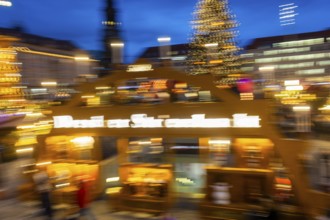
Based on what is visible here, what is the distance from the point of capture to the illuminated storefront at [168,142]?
8.80m

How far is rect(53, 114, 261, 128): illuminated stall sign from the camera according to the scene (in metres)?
8.80

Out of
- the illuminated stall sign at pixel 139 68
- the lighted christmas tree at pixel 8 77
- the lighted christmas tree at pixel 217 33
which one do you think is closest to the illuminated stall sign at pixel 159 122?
the illuminated stall sign at pixel 139 68

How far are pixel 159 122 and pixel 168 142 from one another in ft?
2.43

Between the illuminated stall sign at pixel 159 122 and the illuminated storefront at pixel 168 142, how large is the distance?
2cm

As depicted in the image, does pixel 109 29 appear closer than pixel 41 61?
Yes

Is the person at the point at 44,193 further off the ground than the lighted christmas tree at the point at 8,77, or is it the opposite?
the lighted christmas tree at the point at 8,77

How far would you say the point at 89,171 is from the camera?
11.2 meters

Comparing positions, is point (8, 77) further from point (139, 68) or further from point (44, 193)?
point (139, 68)

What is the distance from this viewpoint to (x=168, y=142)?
10.1 m

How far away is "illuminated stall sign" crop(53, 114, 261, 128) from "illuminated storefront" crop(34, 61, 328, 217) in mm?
25

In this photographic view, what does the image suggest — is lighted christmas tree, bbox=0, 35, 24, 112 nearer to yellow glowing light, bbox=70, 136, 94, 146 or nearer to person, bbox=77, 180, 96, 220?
yellow glowing light, bbox=70, 136, 94, 146

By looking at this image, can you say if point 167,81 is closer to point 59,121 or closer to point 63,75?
point 59,121

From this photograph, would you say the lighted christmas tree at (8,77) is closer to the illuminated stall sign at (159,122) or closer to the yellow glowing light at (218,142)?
the illuminated stall sign at (159,122)

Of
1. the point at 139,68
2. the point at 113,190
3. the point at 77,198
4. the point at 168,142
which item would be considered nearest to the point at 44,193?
the point at 77,198
